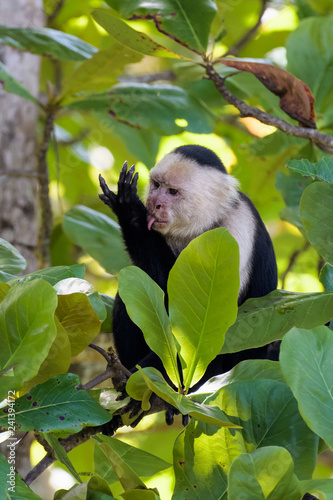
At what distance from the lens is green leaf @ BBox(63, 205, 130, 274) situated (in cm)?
182

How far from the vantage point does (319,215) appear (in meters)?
0.98

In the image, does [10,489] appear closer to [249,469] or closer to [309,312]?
[249,469]

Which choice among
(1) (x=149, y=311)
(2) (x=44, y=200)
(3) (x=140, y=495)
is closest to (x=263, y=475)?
(3) (x=140, y=495)

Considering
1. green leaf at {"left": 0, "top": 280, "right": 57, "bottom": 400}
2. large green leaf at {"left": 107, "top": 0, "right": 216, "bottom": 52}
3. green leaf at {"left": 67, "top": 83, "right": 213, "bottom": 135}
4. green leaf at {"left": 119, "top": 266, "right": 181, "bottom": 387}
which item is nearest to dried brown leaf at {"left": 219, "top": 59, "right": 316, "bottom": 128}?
large green leaf at {"left": 107, "top": 0, "right": 216, "bottom": 52}

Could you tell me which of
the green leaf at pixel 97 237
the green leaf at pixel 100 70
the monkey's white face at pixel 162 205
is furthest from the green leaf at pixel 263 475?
the green leaf at pixel 100 70

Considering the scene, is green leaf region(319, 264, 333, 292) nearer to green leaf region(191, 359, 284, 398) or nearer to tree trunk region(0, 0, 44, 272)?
green leaf region(191, 359, 284, 398)

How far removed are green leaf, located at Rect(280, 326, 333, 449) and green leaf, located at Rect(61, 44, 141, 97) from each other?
116 centimetres

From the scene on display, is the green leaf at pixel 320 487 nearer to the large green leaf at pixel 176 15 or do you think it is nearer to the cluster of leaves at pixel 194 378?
the cluster of leaves at pixel 194 378

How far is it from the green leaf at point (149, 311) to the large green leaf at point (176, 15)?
32.8 inches

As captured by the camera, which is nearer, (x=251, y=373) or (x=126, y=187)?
(x=251, y=373)

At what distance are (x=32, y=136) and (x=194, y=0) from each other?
83 centimetres

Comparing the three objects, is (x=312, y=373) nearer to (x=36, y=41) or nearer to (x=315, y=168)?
(x=315, y=168)

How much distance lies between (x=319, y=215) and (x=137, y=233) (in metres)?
0.75

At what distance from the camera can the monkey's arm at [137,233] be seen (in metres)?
1.58
